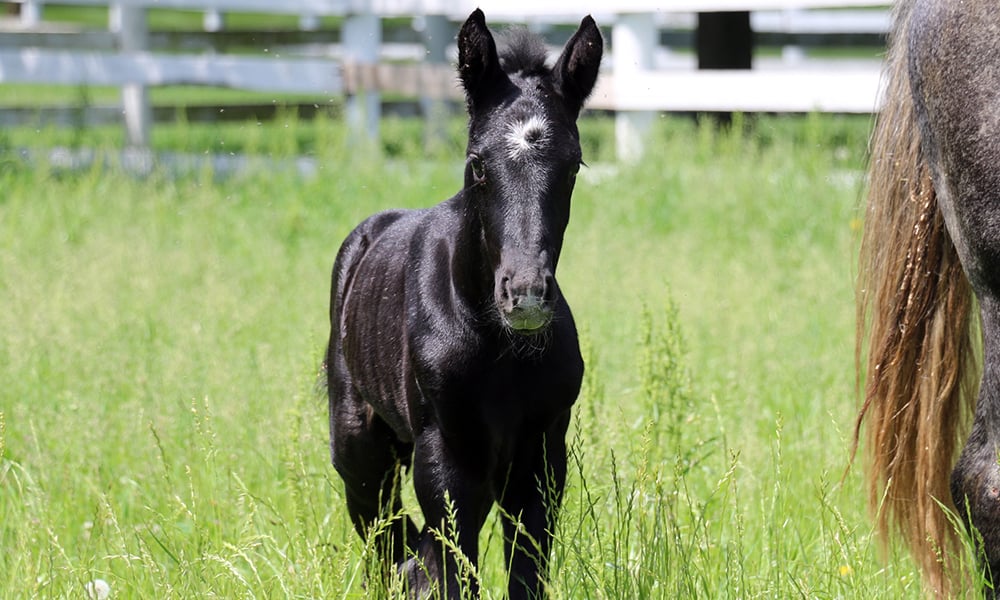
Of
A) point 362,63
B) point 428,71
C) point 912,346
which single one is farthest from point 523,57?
point 362,63

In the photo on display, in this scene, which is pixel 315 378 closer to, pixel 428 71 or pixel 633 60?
pixel 428 71

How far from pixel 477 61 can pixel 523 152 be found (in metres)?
0.27

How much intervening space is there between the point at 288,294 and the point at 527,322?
4.08 meters

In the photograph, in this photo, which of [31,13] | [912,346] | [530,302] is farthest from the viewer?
[31,13]

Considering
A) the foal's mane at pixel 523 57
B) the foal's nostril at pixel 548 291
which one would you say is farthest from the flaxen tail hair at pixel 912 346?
the foal's nostril at pixel 548 291

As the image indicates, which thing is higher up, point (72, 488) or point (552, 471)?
point (552, 471)

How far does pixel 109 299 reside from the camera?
6109 millimetres

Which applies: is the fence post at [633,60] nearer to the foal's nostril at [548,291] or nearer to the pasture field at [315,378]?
the pasture field at [315,378]

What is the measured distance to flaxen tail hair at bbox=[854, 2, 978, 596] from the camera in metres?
3.10

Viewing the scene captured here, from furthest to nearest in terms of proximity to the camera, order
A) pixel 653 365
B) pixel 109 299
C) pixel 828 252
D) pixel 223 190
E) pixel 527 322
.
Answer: pixel 223 190 → pixel 828 252 → pixel 109 299 → pixel 653 365 → pixel 527 322

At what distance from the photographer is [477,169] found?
9.06 ft

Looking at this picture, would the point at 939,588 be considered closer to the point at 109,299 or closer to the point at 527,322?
the point at 527,322

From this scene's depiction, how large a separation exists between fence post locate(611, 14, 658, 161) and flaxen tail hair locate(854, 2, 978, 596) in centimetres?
567

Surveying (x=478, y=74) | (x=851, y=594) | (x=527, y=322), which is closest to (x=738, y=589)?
(x=851, y=594)
